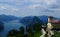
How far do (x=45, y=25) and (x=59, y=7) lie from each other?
38 cm

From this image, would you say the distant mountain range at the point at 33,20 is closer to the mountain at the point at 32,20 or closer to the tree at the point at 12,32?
the mountain at the point at 32,20

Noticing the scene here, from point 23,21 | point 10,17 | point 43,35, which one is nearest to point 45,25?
point 43,35

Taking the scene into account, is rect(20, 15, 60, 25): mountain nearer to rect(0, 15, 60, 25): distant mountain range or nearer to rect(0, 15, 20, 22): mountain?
rect(0, 15, 60, 25): distant mountain range

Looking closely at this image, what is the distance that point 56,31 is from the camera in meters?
2.66

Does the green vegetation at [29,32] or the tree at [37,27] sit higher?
the tree at [37,27]

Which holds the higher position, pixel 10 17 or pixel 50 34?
pixel 10 17

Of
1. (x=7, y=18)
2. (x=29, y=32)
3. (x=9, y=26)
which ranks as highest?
(x=7, y=18)

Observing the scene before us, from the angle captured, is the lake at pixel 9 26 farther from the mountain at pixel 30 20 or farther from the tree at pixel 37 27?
the tree at pixel 37 27

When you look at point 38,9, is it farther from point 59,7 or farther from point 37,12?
point 59,7

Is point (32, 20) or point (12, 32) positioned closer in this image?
point (12, 32)

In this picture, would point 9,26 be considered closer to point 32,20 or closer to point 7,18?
point 7,18

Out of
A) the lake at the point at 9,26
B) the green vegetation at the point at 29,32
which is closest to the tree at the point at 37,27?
the green vegetation at the point at 29,32

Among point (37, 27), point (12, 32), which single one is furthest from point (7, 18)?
point (37, 27)

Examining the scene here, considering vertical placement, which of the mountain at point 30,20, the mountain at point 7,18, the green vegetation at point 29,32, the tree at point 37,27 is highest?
the mountain at point 7,18
